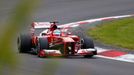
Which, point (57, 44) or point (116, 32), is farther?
point (116, 32)

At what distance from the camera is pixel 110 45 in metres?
13.2

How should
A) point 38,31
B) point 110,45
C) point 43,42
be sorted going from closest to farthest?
point 43,42 → point 110,45 → point 38,31

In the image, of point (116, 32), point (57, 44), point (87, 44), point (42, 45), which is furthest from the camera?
point (116, 32)

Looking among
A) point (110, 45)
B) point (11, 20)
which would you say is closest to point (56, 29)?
point (110, 45)

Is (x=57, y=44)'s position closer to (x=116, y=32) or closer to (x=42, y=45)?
(x=42, y=45)

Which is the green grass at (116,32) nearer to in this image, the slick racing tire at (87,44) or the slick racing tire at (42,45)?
the slick racing tire at (87,44)

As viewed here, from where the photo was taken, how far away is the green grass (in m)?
13.6

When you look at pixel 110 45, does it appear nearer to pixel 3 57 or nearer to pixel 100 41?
pixel 100 41

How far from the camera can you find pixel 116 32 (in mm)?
15336

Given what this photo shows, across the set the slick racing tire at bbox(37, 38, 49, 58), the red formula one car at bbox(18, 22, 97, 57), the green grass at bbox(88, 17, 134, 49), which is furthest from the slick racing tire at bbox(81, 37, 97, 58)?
the green grass at bbox(88, 17, 134, 49)

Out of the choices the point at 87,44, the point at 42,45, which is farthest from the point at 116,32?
the point at 42,45

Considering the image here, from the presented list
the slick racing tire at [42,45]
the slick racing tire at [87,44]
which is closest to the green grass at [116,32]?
the slick racing tire at [87,44]
